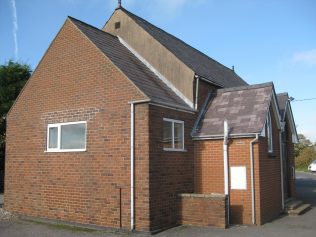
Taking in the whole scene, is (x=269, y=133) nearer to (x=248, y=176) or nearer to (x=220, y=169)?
(x=248, y=176)

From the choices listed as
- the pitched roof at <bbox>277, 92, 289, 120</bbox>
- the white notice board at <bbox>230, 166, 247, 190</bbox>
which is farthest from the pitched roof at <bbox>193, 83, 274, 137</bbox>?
the pitched roof at <bbox>277, 92, 289, 120</bbox>

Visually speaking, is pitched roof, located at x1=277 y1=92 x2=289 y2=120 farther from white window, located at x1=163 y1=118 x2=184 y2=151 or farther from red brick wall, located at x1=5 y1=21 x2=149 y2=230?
red brick wall, located at x1=5 y1=21 x2=149 y2=230

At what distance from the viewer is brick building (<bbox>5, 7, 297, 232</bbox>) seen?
11.8 meters

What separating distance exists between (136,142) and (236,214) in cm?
411

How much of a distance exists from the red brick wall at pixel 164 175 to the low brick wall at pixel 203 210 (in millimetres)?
275

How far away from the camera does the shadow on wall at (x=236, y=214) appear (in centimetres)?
1267

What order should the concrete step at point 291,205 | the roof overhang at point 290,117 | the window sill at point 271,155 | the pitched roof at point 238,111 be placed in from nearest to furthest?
the pitched roof at point 238,111 → the window sill at point 271,155 → the concrete step at point 291,205 → the roof overhang at point 290,117

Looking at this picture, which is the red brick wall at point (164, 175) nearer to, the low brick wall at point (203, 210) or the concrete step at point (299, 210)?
the low brick wall at point (203, 210)

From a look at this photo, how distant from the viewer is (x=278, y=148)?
15.4 meters

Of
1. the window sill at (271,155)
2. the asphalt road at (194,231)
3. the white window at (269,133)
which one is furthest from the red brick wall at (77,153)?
the white window at (269,133)

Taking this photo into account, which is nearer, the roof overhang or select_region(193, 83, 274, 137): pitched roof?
select_region(193, 83, 274, 137): pitched roof

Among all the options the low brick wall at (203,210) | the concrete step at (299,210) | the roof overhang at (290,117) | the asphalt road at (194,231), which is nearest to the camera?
the asphalt road at (194,231)

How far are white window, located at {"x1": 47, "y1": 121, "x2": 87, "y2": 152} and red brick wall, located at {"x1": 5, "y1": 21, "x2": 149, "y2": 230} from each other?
0.66ft

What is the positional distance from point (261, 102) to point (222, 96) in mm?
1866
